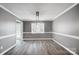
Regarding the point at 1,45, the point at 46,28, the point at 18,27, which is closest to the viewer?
the point at 1,45

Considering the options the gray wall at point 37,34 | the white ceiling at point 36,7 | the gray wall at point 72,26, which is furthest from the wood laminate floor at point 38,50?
the gray wall at point 37,34

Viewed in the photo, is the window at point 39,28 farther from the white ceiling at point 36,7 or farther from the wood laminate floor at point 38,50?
the white ceiling at point 36,7

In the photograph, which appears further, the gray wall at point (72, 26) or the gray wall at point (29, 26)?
the gray wall at point (29, 26)

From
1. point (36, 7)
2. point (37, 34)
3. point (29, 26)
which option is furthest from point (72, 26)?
point (29, 26)

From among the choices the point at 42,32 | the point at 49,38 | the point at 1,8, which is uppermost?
the point at 1,8

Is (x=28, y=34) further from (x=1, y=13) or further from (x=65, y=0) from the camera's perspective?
(x=65, y=0)

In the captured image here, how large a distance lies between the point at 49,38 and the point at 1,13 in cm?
480

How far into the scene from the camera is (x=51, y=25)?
6605 mm

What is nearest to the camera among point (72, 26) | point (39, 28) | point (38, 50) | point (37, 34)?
point (72, 26)

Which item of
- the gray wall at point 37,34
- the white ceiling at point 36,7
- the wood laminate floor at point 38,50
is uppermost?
the white ceiling at point 36,7

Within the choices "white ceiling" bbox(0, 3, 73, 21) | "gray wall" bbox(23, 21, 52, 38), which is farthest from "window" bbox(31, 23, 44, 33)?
"white ceiling" bbox(0, 3, 73, 21)

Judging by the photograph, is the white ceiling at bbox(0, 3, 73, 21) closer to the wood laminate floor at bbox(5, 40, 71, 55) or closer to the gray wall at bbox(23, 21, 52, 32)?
the wood laminate floor at bbox(5, 40, 71, 55)

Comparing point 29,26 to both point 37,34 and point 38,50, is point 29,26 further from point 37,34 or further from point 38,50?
point 38,50
